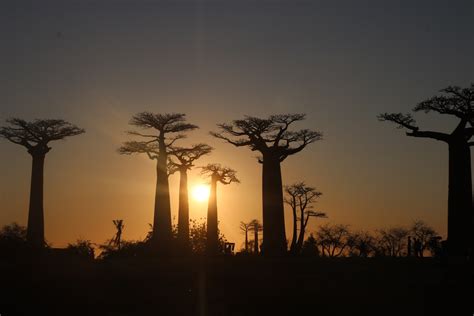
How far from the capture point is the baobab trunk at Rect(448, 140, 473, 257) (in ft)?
91.4

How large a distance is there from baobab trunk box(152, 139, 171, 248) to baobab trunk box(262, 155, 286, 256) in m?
6.41

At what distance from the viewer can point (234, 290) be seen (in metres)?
21.7

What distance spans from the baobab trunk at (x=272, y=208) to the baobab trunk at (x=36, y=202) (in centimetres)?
1188

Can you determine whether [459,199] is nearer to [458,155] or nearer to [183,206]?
[458,155]

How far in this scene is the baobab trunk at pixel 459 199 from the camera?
27844 mm

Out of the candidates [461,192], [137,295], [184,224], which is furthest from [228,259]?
[184,224]

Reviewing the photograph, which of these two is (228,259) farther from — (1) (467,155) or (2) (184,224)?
(2) (184,224)

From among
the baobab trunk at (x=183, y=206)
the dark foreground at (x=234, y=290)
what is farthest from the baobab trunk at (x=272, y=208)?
the dark foreground at (x=234, y=290)

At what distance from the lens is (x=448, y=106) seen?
95.3ft

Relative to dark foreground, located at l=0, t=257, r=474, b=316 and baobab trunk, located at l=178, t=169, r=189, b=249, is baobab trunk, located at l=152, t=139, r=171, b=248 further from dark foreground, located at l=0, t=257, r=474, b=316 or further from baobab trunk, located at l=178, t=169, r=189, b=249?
dark foreground, located at l=0, t=257, r=474, b=316

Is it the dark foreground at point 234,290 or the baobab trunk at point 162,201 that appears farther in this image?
the baobab trunk at point 162,201

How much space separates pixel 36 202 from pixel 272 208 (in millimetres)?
12736

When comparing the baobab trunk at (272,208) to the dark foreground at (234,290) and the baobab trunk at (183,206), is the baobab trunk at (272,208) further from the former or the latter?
the dark foreground at (234,290)

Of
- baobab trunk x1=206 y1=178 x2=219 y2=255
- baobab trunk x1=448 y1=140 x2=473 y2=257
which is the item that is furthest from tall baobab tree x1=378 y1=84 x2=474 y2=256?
baobab trunk x1=206 y1=178 x2=219 y2=255
